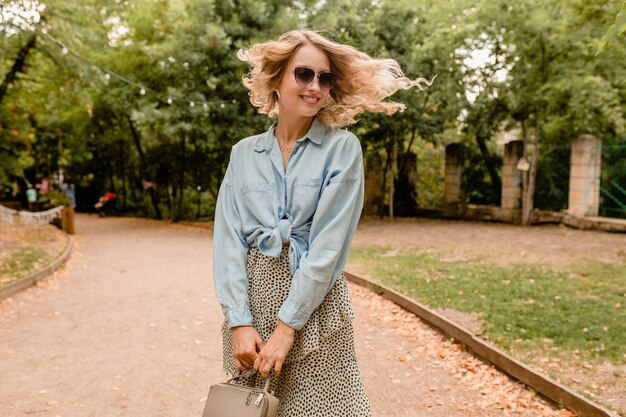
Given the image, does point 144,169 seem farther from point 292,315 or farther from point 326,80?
point 292,315

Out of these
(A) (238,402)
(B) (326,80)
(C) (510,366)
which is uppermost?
(B) (326,80)

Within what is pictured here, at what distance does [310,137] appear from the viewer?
218 centimetres

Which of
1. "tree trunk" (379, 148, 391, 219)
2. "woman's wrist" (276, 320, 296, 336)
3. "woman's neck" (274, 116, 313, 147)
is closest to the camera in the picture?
"woman's wrist" (276, 320, 296, 336)

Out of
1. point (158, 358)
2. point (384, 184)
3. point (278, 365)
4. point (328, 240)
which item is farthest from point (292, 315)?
point (384, 184)

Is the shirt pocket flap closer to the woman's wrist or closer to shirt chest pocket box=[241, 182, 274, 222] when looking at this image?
shirt chest pocket box=[241, 182, 274, 222]

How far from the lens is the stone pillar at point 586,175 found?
15578mm

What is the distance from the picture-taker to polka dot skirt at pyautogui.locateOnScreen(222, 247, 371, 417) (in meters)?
2.11

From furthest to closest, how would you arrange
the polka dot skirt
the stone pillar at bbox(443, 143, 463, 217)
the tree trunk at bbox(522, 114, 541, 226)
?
the stone pillar at bbox(443, 143, 463, 217) < the tree trunk at bbox(522, 114, 541, 226) < the polka dot skirt

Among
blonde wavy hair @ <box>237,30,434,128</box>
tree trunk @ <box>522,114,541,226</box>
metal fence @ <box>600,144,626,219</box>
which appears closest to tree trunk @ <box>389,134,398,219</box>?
tree trunk @ <box>522,114,541,226</box>

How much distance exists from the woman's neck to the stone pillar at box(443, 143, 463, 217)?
59.5ft

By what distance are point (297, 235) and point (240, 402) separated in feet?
2.07

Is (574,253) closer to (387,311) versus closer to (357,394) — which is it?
(387,311)

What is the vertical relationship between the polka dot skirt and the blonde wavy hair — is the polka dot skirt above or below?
below

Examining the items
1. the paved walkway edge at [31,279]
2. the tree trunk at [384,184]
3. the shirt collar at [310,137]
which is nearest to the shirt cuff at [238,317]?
the shirt collar at [310,137]
